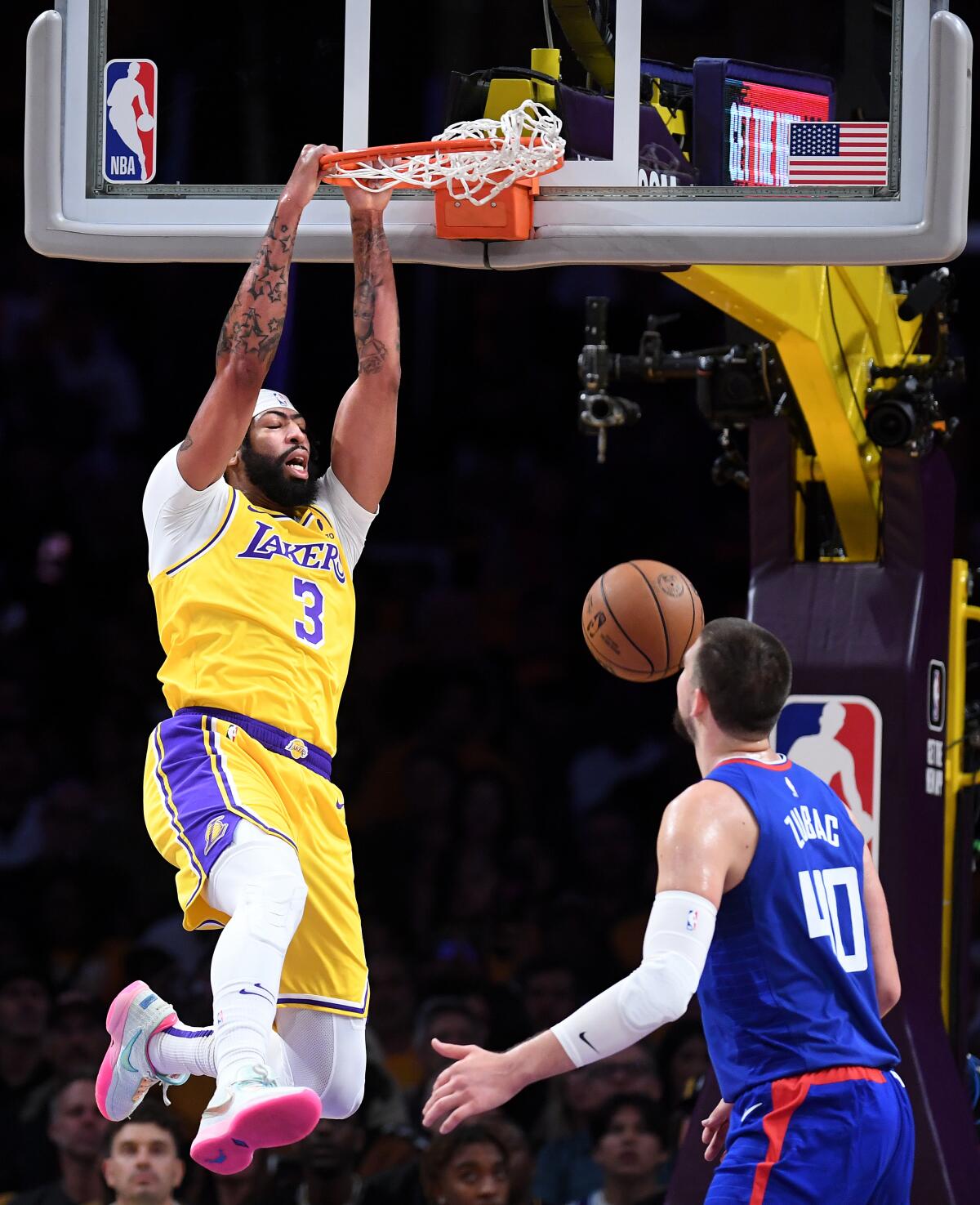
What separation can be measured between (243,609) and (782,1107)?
5.87 ft

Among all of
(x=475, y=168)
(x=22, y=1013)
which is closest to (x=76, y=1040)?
(x=22, y=1013)

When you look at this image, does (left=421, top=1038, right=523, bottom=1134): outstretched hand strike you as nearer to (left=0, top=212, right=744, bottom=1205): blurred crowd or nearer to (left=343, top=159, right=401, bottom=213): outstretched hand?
(left=343, top=159, right=401, bottom=213): outstretched hand

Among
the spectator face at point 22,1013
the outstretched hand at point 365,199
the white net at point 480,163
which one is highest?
the white net at point 480,163

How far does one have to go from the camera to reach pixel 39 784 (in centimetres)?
961

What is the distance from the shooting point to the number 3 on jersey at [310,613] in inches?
190

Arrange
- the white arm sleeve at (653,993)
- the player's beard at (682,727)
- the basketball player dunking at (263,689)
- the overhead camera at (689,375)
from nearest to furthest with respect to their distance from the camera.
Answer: the white arm sleeve at (653,993) < the player's beard at (682,727) < the basketball player dunking at (263,689) < the overhead camera at (689,375)

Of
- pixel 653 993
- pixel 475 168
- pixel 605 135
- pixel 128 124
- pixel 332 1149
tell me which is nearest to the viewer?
pixel 653 993

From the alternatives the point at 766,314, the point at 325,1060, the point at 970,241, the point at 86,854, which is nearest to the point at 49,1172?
the point at 86,854

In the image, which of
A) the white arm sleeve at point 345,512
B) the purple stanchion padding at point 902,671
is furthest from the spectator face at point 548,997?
the white arm sleeve at point 345,512

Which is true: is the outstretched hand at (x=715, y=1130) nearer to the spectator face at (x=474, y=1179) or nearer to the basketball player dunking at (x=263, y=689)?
the basketball player dunking at (x=263, y=689)

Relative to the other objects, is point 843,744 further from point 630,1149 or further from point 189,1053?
point 189,1053

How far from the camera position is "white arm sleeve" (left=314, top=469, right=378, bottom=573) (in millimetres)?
5137

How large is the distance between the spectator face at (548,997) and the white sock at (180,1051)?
13.0 feet

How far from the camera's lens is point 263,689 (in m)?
4.73
